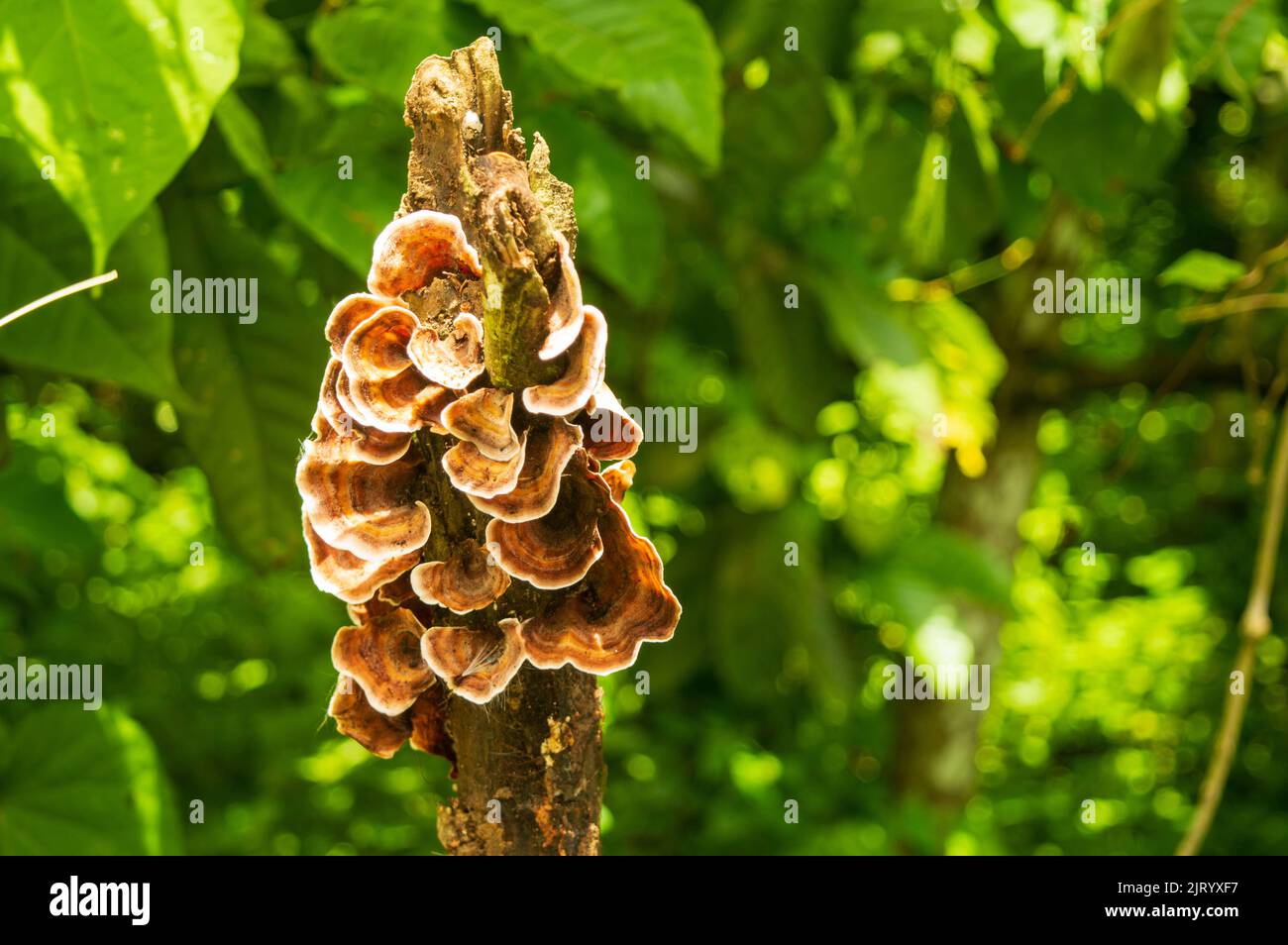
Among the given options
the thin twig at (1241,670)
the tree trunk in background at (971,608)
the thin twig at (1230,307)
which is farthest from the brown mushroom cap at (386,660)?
the tree trunk in background at (971,608)

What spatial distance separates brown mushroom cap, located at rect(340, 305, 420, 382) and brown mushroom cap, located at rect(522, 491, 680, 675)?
130mm

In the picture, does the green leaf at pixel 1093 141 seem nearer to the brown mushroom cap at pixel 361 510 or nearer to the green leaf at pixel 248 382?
the green leaf at pixel 248 382

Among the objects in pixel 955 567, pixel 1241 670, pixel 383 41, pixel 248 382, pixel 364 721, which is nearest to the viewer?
pixel 364 721

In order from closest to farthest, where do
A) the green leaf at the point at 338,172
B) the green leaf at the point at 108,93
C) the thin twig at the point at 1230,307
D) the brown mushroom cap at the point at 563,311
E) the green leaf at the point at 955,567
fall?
the brown mushroom cap at the point at 563,311
the green leaf at the point at 108,93
the green leaf at the point at 338,172
the thin twig at the point at 1230,307
the green leaf at the point at 955,567

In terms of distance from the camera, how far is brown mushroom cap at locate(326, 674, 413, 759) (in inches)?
24.0

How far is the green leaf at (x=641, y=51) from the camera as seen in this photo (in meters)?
0.97

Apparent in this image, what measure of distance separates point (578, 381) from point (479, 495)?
7 centimetres

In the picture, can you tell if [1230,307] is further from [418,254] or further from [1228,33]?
[418,254]

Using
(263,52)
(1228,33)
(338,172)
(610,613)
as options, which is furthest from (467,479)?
(1228,33)

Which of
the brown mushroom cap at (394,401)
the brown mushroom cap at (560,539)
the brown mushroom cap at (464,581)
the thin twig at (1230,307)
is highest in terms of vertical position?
the thin twig at (1230,307)

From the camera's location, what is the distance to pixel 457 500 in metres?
0.58

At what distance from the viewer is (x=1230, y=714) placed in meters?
1.41

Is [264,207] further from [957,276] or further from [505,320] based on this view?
[957,276]

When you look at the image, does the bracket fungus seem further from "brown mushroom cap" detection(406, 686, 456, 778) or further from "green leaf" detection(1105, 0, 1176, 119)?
"green leaf" detection(1105, 0, 1176, 119)
